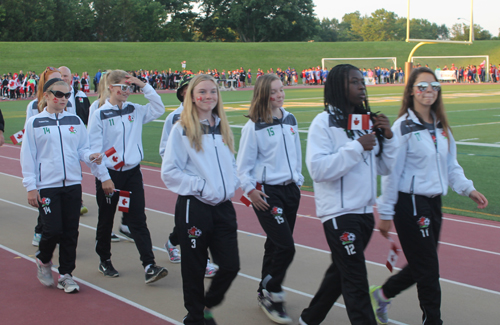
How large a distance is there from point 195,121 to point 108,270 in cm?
246

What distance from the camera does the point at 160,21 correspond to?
88562mm

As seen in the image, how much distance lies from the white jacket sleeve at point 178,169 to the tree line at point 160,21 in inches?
2952

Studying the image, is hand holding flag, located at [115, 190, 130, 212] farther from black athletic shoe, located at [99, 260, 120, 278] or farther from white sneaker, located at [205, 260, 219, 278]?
white sneaker, located at [205, 260, 219, 278]

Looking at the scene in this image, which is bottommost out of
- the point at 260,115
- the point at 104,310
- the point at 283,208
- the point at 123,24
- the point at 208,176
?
the point at 104,310

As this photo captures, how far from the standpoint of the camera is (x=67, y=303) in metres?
4.82

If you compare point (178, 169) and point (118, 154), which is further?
point (118, 154)

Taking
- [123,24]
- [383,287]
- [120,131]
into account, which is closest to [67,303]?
[120,131]

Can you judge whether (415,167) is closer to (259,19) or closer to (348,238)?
(348,238)

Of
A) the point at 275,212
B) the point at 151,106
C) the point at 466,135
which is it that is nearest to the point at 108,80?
the point at 151,106

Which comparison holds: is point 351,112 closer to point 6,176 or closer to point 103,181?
point 103,181

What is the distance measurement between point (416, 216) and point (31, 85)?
3949 centimetres

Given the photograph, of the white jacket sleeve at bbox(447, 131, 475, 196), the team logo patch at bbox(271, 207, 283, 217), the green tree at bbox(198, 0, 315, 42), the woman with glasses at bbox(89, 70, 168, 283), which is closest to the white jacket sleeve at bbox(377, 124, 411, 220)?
the white jacket sleeve at bbox(447, 131, 475, 196)

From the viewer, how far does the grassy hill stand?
5788 cm

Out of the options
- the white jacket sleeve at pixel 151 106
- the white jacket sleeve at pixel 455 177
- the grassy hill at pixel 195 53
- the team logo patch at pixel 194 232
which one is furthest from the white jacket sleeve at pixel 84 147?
the grassy hill at pixel 195 53
